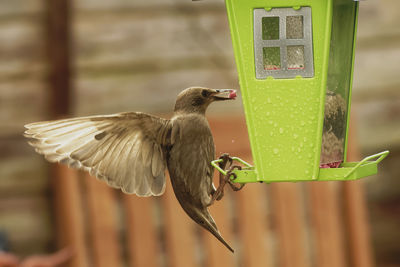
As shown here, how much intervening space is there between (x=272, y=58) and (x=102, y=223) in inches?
53.5

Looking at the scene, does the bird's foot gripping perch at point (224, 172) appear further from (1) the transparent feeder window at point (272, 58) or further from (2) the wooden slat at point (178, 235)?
(2) the wooden slat at point (178, 235)

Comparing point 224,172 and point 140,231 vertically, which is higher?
point 224,172

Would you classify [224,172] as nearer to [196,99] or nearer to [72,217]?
[196,99]

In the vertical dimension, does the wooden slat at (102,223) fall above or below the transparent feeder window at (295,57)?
below

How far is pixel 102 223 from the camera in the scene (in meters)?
2.15

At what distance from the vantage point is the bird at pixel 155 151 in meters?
0.95

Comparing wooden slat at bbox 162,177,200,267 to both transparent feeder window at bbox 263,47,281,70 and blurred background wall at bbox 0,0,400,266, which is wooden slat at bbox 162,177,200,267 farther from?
transparent feeder window at bbox 263,47,281,70

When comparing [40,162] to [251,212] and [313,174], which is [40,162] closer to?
[251,212]

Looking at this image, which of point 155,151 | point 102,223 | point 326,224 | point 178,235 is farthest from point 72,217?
point 155,151

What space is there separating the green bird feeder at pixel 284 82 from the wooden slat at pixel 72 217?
1297mm

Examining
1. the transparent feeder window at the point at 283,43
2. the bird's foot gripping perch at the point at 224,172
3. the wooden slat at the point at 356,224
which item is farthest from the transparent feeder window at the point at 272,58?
the wooden slat at the point at 356,224

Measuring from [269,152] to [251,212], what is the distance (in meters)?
1.31

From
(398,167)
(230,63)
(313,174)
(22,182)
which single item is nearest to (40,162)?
(22,182)

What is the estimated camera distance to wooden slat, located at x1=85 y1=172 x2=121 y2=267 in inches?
84.4
